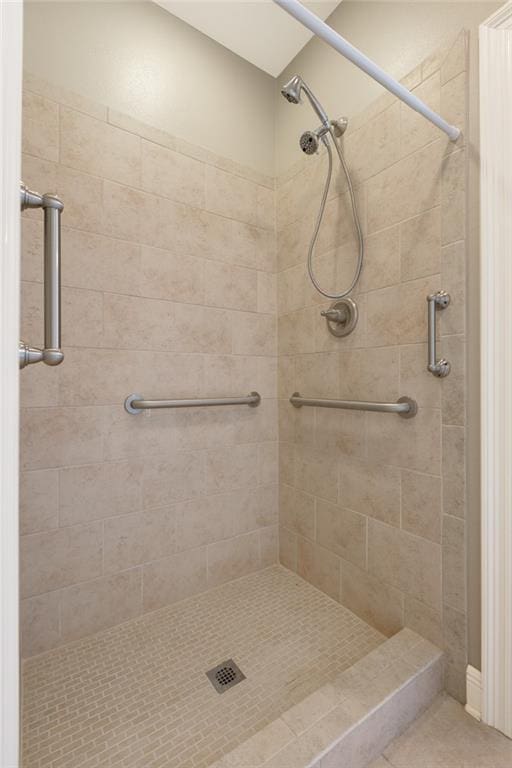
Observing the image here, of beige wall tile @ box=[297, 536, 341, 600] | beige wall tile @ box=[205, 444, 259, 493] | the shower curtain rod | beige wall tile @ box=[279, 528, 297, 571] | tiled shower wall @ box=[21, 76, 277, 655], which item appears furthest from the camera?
beige wall tile @ box=[279, 528, 297, 571]

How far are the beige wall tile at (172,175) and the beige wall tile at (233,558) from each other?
4.91 ft

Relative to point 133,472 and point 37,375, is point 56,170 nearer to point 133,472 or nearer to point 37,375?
point 37,375

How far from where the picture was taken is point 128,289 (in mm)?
1342

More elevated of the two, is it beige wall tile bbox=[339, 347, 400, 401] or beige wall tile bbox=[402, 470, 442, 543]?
beige wall tile bbox=[339, 347, 400, 401]

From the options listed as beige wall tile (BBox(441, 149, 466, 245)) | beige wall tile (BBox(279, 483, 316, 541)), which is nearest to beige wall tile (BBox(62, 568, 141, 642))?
beige wall tile (BBox(279, 483, 316, 541))

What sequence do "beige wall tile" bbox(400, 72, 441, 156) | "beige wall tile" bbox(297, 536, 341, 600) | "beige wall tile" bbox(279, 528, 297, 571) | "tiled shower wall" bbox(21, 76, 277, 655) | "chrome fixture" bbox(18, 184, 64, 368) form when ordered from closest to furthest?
1. "chrome fixture" bbox(18, 184, 64, 368)
2. "beige wall tile" bbox(400, 72, 441, 156)
3. "tiled shower wall" bbox(21, 76, 277, 655)
4. "beige wall tile" bbox(297, 536, 341, 600)
5. "beige wall tile" bbox(279, 528, 297, 571)

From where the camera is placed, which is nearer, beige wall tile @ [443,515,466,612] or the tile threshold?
the tile threshold

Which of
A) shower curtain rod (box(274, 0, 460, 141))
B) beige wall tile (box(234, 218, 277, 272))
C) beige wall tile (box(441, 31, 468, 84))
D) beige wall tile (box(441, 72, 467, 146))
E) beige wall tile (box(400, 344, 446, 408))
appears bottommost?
beige wall tile (box(400, 344, 446, 408))

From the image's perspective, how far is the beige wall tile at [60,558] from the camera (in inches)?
46.1

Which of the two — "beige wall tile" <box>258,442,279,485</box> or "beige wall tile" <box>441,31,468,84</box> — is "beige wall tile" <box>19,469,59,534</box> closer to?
"beige wall tile" <box>258,442,279,485</box>

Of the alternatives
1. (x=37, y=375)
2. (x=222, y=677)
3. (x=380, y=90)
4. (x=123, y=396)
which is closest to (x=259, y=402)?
(x=123, y=396)

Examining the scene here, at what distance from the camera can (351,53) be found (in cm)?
80

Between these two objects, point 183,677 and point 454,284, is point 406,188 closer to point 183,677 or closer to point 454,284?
point 454,284

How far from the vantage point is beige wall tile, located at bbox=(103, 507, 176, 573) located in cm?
131
